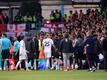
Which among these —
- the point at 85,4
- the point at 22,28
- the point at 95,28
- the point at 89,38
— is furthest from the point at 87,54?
the point at 85,4

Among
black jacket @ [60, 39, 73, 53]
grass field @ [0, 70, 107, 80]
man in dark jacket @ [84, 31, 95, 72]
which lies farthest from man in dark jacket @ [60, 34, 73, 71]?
man in dark jacket @ [84, 31, 95, 72]

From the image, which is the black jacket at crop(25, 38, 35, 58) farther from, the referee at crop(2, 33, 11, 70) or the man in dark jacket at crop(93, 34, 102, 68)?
the man in dark jacket at crop(93, 34, 102, 68)

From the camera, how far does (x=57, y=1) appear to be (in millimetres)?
47812

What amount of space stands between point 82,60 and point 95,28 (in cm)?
375

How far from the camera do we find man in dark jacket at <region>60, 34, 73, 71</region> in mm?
30422

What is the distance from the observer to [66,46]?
99.8 feet

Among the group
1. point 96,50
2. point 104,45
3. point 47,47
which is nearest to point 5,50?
point 47,47

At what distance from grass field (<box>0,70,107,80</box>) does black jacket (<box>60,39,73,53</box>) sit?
1.37 meters

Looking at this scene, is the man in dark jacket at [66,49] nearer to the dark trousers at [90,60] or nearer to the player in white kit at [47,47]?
the player in white kit at [47,47]

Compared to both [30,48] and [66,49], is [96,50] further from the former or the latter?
[30,48]

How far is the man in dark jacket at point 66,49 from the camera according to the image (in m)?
30.4

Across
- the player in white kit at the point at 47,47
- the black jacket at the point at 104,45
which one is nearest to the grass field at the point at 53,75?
the black jacket at the point at 104,45

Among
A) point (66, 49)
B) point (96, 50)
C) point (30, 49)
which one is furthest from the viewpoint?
point (30, 49)

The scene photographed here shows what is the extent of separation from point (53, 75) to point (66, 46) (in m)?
3.64
